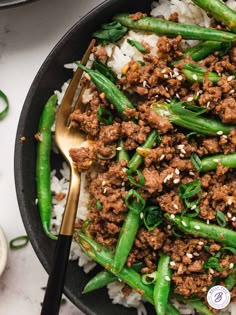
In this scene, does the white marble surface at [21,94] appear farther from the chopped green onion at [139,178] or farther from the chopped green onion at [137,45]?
the chopped green onion at [139,178]

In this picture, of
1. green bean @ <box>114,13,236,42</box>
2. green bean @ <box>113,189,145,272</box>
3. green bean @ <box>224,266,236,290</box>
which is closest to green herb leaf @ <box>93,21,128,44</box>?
green bean @ <box>114,13,236,42</box>

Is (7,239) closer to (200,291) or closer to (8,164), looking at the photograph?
(8,164)

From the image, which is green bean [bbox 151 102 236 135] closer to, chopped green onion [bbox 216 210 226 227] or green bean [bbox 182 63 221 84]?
green bean [bbox 182 63 221 84]

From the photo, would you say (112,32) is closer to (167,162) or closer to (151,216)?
(167,162)

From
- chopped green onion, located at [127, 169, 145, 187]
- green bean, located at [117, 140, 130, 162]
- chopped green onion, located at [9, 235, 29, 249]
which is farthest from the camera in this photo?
chopped green onion, located at [9, 235, 29, 249]

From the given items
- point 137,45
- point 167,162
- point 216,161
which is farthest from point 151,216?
point 137,45

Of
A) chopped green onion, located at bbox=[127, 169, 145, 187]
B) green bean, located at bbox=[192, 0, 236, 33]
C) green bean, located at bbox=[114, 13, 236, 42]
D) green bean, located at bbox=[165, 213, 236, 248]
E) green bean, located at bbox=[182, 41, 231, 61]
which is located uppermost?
green bean, located at bbox=[192, 0, 236, 33]

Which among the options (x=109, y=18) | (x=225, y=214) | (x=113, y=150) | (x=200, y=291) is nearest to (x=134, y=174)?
(x=113, y=150)
